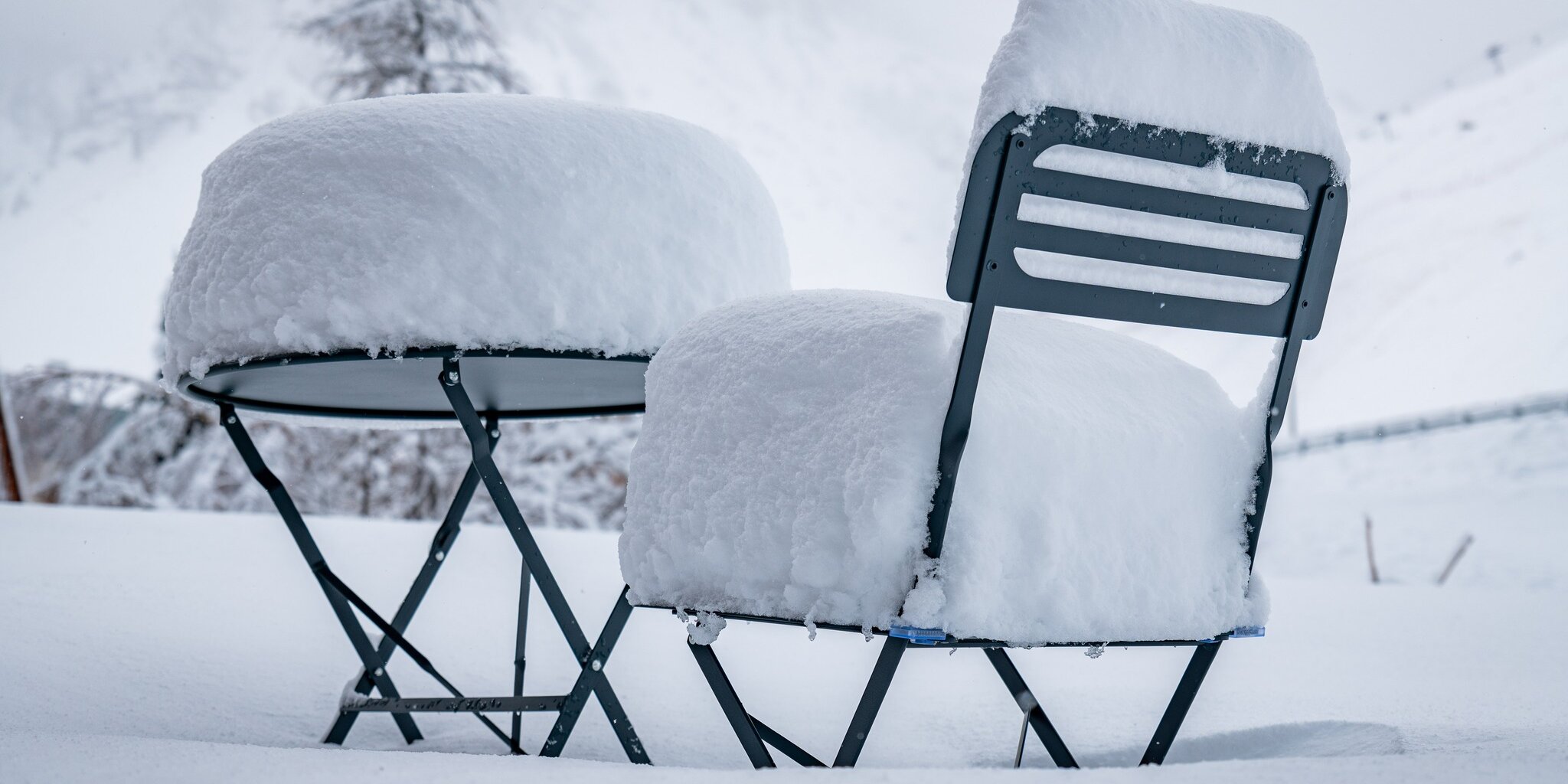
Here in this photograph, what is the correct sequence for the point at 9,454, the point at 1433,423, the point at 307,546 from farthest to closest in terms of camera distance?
the point at 1433,423 < the point at 9,454 < the point at 307,546

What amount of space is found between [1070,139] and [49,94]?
15258 millimetres

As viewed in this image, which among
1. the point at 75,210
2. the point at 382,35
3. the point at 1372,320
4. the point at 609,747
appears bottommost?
the point at 1372,320

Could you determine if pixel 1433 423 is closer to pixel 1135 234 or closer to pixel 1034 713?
pixel 1034 713

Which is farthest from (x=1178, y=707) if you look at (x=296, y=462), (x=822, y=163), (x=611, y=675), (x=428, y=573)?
(x=822, y=163)

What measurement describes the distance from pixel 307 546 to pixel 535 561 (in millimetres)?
607

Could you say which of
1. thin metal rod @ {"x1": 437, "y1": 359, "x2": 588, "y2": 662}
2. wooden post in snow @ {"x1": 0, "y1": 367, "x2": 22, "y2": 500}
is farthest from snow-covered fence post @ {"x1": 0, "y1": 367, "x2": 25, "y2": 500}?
thin metal rod @ {"x1": 437, "y1": 359, "x2": 588, "y2": 662}

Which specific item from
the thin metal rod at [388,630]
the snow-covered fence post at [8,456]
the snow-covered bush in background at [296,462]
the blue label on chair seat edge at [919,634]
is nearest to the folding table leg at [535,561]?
the thin metal rod at [388,630]

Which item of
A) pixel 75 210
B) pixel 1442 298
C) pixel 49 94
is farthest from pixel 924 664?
pixel 1442 298

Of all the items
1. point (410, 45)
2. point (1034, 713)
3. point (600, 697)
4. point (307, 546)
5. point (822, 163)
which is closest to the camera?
point (1034, 713)

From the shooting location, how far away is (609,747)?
6.22 feet

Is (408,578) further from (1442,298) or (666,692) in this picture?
(1442,298)

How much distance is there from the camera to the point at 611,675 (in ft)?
8.39

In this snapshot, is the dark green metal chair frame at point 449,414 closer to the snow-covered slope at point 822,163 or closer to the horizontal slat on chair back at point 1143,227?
the snow-covered slope at point 822,163

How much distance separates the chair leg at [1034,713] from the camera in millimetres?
1280
